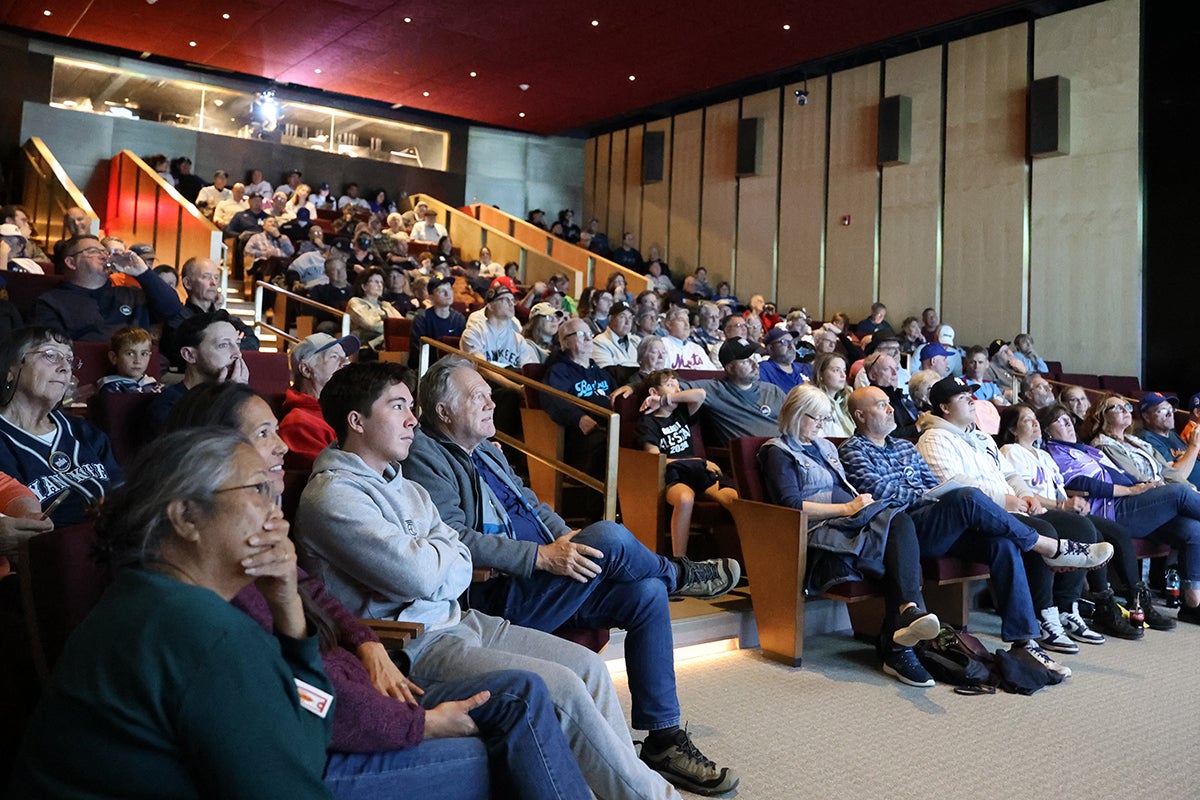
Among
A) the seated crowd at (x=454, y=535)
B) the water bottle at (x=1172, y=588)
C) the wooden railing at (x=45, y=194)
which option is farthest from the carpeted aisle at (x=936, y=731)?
the wooden railing at (x=45, y=194)

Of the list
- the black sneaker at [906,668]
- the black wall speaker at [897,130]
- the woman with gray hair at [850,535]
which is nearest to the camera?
the black sneaker at [906,668]

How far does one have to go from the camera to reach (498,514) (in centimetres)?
254

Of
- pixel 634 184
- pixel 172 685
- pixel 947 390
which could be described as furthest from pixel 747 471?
pixel 634 184

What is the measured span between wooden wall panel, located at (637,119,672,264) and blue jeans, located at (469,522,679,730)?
11881 millimetres

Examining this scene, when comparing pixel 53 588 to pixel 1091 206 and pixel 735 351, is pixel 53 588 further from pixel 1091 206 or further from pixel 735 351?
pixel 1091 206

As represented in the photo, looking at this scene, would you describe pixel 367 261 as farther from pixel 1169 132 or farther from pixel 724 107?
pixel 1169 132

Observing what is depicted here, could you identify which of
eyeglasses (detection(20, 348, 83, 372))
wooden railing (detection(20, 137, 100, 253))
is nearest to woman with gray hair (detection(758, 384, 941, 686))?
eyeglasses (detection(20, 348, 83, 372))

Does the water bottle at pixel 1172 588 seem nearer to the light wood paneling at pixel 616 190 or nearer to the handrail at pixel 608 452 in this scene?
the handrail at pixel 608 452

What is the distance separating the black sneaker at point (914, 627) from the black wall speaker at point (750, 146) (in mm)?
9917

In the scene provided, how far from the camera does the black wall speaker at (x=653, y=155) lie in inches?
552

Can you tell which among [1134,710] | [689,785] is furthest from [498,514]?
[1134,710]

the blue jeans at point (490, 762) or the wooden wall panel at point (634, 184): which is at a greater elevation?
the wooden wall panel at point (634, 184)

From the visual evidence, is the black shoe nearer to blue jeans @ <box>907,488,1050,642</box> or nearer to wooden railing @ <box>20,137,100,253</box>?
blue jeans @ <box>907,488,1050,642</box>

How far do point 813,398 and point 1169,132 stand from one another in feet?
22.9
